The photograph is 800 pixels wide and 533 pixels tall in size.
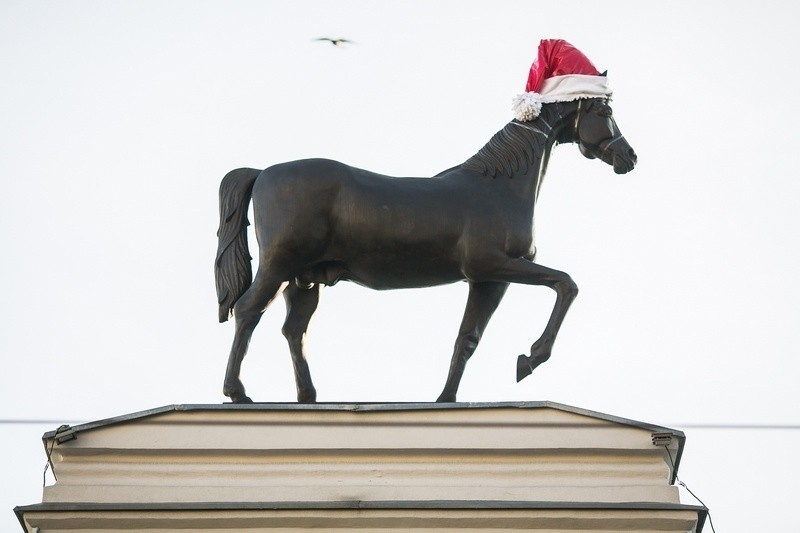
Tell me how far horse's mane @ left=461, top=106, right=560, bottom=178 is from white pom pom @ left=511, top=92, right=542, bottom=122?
52mm

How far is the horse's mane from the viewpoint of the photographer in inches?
489

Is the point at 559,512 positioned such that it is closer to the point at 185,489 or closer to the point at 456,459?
the point at 456,459

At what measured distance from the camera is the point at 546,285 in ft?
39.7

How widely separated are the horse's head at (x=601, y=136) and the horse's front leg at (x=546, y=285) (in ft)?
3.68

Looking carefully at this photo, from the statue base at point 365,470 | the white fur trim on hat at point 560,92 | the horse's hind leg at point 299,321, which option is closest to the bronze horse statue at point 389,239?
the horse's hind leg at point 299,321

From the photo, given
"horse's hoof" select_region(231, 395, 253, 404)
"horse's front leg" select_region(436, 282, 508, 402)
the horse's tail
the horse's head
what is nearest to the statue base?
"horse's hoof" select_region(231, 395, 253, 404)

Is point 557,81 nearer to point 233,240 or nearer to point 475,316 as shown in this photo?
point 475,316

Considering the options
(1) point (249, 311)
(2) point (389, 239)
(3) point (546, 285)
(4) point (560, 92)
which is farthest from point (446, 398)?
(4) point (560, 92)

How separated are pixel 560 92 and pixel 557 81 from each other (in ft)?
0.32

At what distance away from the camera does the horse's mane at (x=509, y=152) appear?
40.8ft

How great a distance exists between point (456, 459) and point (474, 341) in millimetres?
1322

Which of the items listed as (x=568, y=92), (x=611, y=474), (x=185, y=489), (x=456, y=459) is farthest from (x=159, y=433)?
(x=568, y=92)

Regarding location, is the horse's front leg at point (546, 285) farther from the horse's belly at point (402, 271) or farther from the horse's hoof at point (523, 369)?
the horse's belly at point (402, 271)

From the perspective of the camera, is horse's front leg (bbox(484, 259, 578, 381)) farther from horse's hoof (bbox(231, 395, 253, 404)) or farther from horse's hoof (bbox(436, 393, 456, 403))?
horse's hoof (bbox(231, 395, 253, 404))
